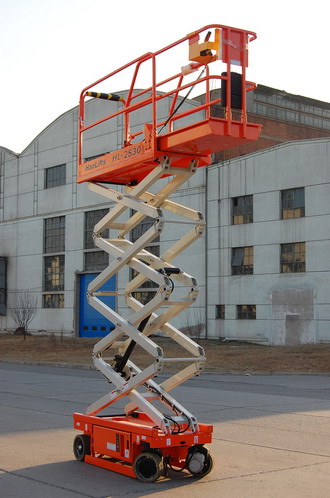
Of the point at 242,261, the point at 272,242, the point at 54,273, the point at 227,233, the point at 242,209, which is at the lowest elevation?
the point at 54,273

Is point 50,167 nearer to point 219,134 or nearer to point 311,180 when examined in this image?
point 311,180

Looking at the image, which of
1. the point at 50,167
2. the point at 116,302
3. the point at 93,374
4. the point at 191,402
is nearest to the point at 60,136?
the point at 50,167

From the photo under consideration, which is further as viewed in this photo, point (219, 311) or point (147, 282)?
point (147, 282)

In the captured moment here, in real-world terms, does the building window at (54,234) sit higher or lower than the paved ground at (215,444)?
higher

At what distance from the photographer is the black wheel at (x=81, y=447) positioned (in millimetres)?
8812

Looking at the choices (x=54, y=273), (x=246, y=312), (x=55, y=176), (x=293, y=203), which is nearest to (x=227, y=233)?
(x=246, y=312)

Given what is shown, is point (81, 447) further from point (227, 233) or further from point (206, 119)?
point (227, 233)

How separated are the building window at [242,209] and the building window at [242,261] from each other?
1506 mm

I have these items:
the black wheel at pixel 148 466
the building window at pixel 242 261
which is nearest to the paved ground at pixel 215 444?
the black wheel at pixel 148 466

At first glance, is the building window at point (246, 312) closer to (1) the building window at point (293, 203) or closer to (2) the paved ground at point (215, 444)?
(1) the building window at point (293, 203)

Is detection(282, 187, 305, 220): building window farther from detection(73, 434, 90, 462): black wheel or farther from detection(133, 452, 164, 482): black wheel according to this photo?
detection(133, 452, 164, 482): black wheel

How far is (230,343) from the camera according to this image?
39.5m

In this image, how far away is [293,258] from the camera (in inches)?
1490

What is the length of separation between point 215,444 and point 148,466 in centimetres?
283
